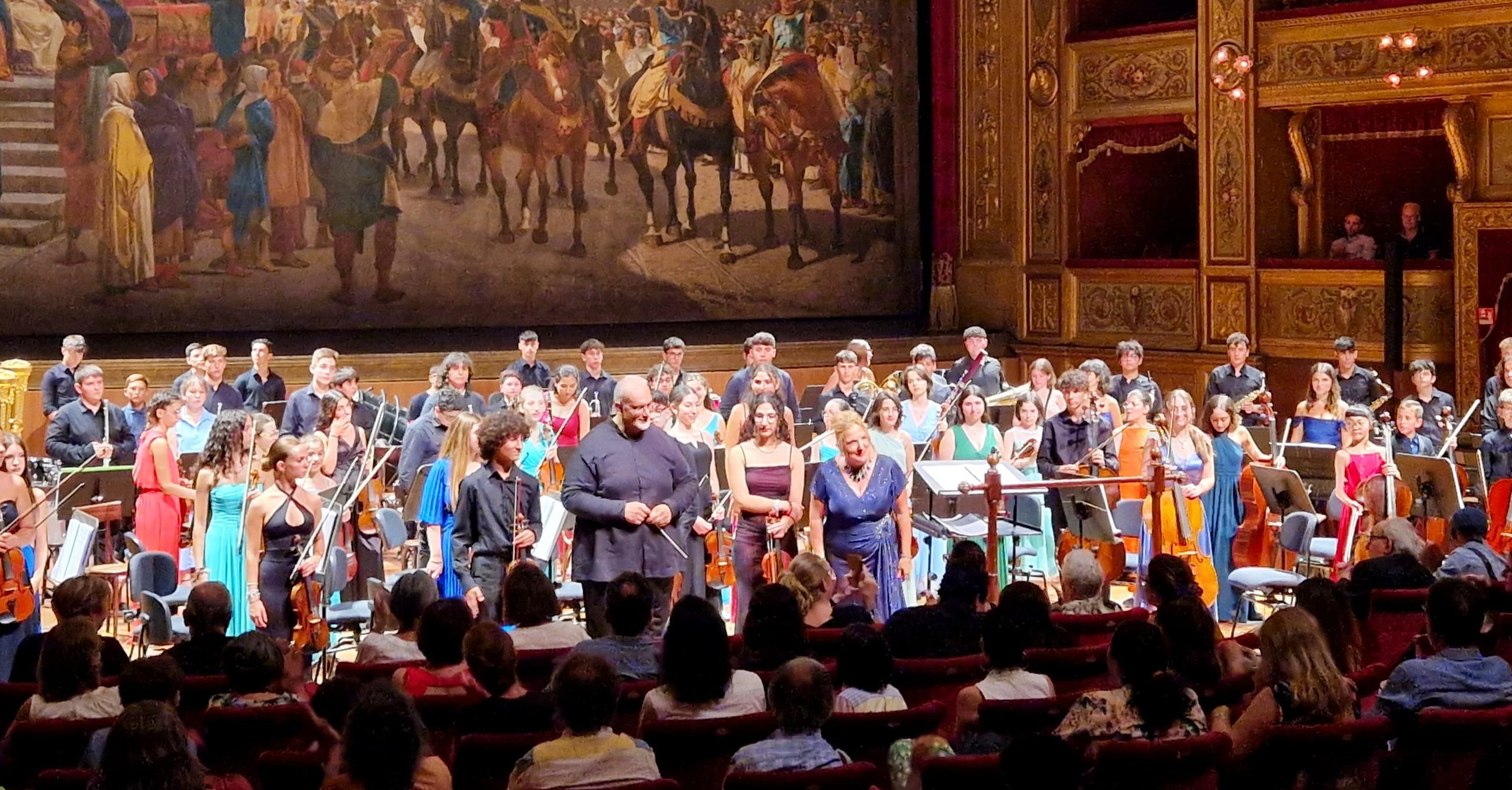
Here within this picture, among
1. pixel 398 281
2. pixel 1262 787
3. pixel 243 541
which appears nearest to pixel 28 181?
pixel 398 281

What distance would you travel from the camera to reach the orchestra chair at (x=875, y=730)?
493cm

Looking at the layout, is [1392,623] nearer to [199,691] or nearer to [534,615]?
[534,615]

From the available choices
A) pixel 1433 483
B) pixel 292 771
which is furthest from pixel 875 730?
pixel 1433 483

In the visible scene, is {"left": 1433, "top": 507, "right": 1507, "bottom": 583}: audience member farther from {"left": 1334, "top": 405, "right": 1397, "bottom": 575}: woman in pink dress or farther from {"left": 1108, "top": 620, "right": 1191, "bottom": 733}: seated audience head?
{"left": 1108, "top": 620, "right": 1191, "bottom": 733}: seated audience head

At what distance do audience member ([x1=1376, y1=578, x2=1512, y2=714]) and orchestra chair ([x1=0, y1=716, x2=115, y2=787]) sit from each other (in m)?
3.67

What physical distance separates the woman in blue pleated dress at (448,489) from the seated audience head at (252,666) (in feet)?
9.13

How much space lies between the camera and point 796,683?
185 inches

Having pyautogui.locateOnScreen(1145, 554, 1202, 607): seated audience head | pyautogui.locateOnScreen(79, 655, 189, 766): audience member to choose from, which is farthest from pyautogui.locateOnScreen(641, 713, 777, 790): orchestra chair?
pyautogui.locateOnScreen(1145, 554, 1202, 607): seated audience head

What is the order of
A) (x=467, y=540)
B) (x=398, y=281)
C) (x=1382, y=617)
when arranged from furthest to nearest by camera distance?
1. (x=398, y=281)
2. (x=467, y=540)
3. (x=1382, y=617)

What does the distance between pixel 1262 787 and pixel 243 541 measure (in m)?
4.80

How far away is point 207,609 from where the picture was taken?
5.95 m

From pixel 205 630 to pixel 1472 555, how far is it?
482cm

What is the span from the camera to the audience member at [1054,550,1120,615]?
6.73m

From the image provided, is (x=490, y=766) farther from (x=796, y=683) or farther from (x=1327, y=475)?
(x=1327, y=475)
